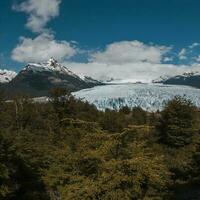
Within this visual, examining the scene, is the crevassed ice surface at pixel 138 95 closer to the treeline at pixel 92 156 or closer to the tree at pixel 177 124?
the treeline at pixel 92 156

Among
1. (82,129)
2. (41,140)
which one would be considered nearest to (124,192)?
(82,129)

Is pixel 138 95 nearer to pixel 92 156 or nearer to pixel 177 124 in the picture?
pixel 177 124

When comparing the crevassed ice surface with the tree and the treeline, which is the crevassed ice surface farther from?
the tree

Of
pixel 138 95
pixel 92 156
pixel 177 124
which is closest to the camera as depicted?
pixel 92 156

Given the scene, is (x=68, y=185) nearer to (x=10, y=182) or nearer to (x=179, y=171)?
(x=10, y=182)

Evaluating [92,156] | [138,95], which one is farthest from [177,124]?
[138,95]

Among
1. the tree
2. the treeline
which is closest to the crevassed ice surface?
the treeline
